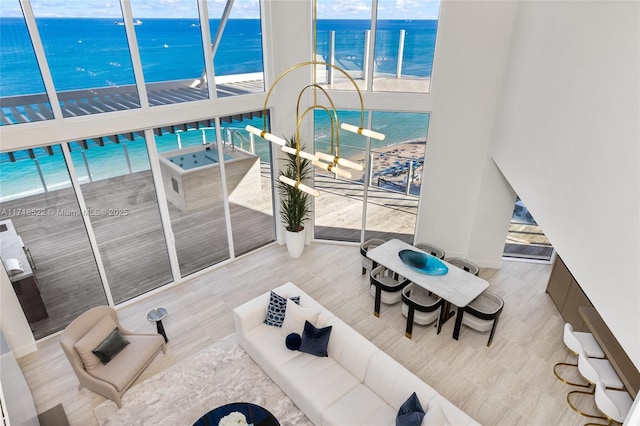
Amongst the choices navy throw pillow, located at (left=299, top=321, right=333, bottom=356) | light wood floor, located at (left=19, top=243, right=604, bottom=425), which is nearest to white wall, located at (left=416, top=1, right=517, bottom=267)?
light wood floor, located at (left=19, top=243, right=604, bottom=425)

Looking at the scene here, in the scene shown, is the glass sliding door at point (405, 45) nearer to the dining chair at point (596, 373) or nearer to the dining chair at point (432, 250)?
the dining chair at point (432, 250)

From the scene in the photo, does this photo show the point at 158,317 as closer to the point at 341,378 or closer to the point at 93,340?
the point at 93,340

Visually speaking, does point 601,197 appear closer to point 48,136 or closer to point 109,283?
point 48,136

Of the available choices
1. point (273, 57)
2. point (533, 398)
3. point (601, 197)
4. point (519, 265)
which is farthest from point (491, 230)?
point (273, 57)

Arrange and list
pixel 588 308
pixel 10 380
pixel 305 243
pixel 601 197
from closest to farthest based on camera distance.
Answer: pixel 601 197 → pixel 10 380 → pixel 588 308 → pixel 305 243

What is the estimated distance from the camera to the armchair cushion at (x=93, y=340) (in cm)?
453

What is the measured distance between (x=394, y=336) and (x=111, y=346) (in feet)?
12.4

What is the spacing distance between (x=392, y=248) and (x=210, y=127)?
359 centimetres

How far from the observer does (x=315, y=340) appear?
4914mm

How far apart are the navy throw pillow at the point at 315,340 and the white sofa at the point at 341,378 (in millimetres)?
76

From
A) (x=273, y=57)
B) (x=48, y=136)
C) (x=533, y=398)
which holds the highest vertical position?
(x=273, y=57)

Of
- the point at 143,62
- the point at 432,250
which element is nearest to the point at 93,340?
the point at 143,62

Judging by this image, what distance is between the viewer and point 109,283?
20.6 ft

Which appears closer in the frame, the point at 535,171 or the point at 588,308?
the point at 535,171
